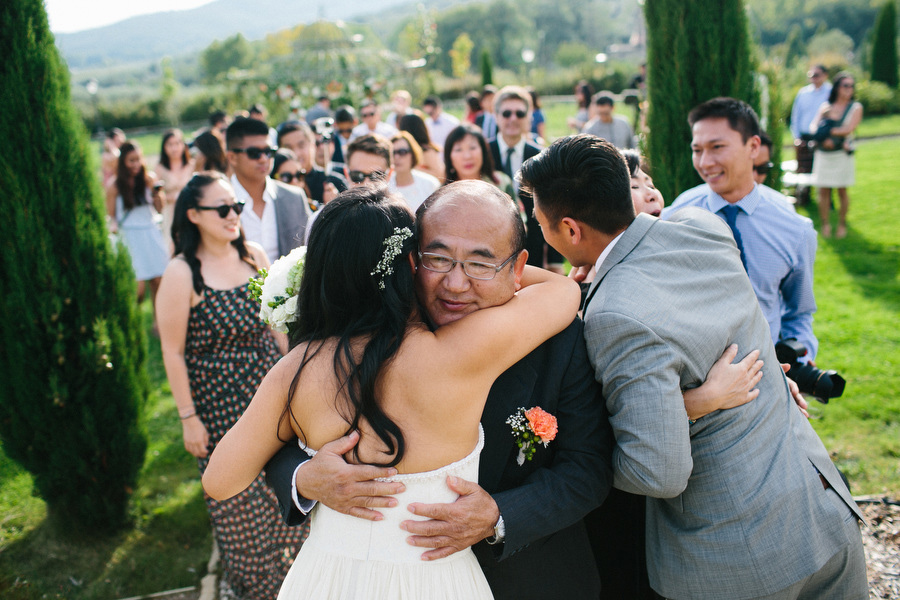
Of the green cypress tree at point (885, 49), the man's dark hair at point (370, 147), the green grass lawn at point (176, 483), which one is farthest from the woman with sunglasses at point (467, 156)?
the green cypress tree at point (885, 49)

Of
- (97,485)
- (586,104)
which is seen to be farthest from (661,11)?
(586,104)

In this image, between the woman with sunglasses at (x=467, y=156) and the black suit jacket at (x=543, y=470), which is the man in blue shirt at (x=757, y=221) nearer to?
the black suit jacket at (x=543, y=470)

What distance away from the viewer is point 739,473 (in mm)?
2084

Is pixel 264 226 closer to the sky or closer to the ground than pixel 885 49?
closer to the ground

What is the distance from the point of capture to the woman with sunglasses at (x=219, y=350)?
369 centimetres

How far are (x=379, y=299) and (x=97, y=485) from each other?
3.37 metres

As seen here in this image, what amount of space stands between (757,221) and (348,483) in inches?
102

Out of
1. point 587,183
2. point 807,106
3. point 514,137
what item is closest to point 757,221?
point 587,183

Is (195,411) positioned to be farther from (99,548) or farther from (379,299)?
(379,299)

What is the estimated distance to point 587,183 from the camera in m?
2.28

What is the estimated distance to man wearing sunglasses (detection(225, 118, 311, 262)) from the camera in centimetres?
523

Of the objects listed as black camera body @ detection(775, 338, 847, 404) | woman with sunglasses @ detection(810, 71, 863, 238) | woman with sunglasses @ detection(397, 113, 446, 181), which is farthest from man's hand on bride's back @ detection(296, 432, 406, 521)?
woman with sunglasses @ detection(810, 71, 863, 238)

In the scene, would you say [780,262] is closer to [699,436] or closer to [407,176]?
[699,436]

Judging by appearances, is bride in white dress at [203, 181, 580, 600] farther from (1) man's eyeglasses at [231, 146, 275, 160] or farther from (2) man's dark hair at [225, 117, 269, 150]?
(2) man's dark hair at [225, 117, 269, 150]
